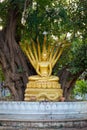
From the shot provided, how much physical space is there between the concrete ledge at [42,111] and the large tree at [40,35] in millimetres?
1883

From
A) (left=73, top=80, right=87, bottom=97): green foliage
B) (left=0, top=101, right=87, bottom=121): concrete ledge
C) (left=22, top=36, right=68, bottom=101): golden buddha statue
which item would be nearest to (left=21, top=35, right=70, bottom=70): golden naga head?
(left=22, top=36, right=68, bottom=101): golden buddha statue

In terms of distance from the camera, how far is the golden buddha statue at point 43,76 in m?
11.1

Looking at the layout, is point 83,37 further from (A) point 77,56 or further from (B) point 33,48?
(B) point 33,48

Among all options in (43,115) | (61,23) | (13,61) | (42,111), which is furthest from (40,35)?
(43,115)

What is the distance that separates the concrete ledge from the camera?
9594 millimetres

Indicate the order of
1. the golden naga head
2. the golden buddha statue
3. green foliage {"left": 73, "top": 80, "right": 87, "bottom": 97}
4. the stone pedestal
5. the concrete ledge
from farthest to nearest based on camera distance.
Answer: green foliage {"left": 73, "top": 80, "right": 87, "bottom": 97}, the golden naga head, the golden buddha statue, the concrete ledge, the stone pedestal

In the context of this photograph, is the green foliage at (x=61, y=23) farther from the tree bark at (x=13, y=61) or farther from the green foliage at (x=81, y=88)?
the green foliage at (x=81, y=88)

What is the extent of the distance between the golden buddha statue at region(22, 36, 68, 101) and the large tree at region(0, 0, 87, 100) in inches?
18.1

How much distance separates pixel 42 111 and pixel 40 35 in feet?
11.1

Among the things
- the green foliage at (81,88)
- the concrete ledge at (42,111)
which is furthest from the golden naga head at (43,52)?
the green foliage at (81,88)

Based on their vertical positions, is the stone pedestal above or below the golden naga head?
below

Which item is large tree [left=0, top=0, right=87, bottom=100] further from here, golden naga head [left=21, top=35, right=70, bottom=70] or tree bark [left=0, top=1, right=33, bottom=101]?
golden naga head [left=21, top=35, right=70, bottom=70]

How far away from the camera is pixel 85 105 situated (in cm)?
1016

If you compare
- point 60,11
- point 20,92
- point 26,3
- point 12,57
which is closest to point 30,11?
point 26,3
